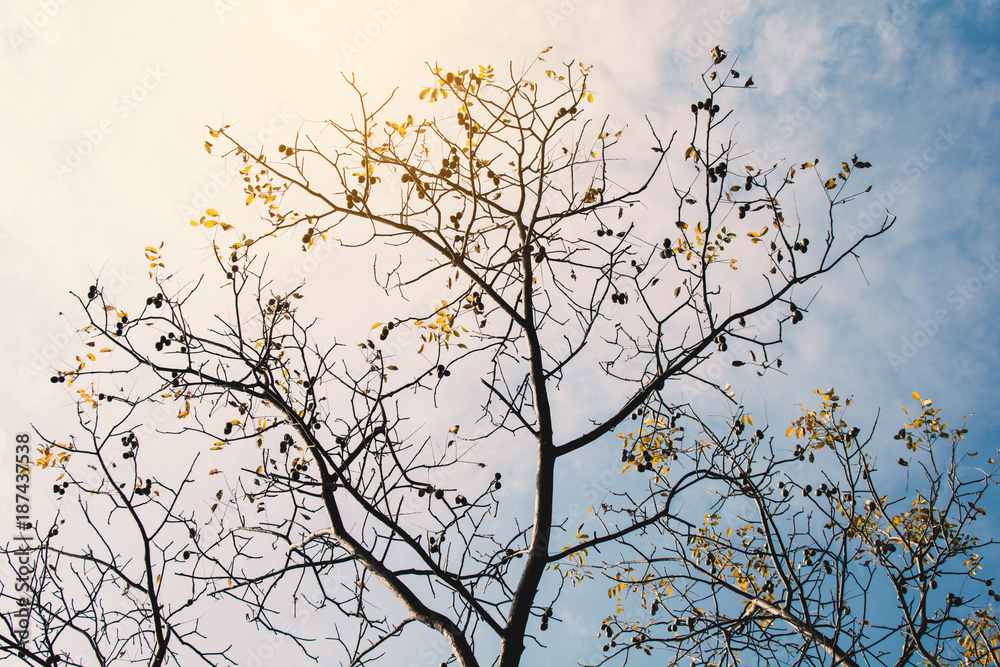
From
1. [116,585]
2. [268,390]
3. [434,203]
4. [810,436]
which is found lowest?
[116,585]

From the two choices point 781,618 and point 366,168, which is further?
point 781,618

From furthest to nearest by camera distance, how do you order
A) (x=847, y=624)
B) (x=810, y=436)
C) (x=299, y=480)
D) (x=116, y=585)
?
(x=810, y=436) < (x=116, y=585) < (x=847, y=624) < (x=299, y=480)

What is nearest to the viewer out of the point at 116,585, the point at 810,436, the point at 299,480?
the point at 299,480

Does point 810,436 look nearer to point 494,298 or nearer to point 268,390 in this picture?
point 494,298

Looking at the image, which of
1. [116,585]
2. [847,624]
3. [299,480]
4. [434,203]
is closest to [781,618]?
[847,624]

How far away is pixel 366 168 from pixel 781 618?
18.4 feet

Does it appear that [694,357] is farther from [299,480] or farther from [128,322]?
→ [128,322]

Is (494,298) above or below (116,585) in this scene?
above

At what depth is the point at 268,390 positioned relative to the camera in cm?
467

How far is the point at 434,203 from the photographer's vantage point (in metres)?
4.76

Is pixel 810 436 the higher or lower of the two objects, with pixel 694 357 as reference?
higher

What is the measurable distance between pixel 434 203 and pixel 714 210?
7.53 ft

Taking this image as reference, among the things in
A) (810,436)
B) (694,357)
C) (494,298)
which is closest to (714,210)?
(694,357)

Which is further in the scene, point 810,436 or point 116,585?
point 810,436
